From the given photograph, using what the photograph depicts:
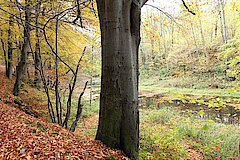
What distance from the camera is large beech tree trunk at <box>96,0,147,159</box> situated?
338 centimetres

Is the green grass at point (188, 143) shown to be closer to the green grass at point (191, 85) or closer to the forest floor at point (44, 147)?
the forest floor at point (44, 147)

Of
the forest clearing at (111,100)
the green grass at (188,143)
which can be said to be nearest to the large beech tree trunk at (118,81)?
the forest clearing at (111,100)

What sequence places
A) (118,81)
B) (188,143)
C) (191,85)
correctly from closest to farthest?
(118,81) < (188,143) < (191,85)

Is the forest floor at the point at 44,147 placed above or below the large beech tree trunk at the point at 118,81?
below

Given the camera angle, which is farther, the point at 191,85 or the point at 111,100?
the point at 191,85

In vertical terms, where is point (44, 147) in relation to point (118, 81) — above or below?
below

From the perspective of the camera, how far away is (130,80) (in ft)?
11.4

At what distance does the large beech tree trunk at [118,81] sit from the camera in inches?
133

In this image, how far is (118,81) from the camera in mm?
3393

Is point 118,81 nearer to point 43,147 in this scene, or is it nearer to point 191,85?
point 43,147

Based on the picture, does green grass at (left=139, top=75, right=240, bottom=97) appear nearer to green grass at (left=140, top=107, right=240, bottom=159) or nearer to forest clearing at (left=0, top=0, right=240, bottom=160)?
forest clearing at (left=0, top=0, right=240, bottom=160)

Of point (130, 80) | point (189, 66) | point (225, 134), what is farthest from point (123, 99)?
point (189, 66)

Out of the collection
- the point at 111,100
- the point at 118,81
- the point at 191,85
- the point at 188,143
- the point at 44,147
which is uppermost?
the point at 118,81

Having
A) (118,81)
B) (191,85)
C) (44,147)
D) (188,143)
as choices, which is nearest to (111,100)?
(118,81)
